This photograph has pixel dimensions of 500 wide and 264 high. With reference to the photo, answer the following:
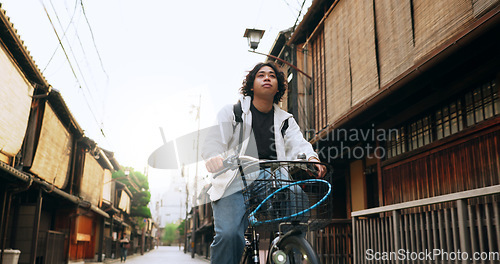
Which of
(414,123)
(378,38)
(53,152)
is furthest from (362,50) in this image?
(53,152)

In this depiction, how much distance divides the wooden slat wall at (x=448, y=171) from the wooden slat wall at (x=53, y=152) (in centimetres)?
960

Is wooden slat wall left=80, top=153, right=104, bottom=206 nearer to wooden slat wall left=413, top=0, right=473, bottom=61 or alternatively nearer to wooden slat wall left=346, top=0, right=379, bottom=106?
wooden slat wall left=346, top=0, right=379, bottom=106

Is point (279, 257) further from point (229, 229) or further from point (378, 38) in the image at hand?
point (378, 38)

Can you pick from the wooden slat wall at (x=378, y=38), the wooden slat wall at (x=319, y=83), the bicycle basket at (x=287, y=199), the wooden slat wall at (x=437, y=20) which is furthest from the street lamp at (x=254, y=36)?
the bicycle basket at (x=287, y=199)

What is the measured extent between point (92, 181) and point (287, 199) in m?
20.1

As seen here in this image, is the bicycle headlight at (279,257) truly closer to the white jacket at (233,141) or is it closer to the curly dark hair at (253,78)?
the white jacket at (233,141)

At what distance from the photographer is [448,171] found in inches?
225

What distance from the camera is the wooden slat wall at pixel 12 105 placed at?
28.4ft

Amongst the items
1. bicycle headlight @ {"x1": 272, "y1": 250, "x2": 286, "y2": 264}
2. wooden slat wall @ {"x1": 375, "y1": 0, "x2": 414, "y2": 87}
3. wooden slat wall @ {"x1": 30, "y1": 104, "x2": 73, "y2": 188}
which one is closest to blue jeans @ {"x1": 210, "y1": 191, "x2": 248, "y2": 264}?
bicycle headlight @ {"x1": 272, "y1": 250, "x2": 286, "y2": 264}

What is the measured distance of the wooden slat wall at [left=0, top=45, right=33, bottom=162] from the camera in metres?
8.65

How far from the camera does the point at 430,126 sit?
6285mm

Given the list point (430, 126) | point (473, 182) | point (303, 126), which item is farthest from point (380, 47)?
point (303, 126)

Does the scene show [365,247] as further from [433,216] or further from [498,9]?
[498,9]

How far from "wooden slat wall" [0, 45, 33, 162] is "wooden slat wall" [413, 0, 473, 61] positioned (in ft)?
26.9
